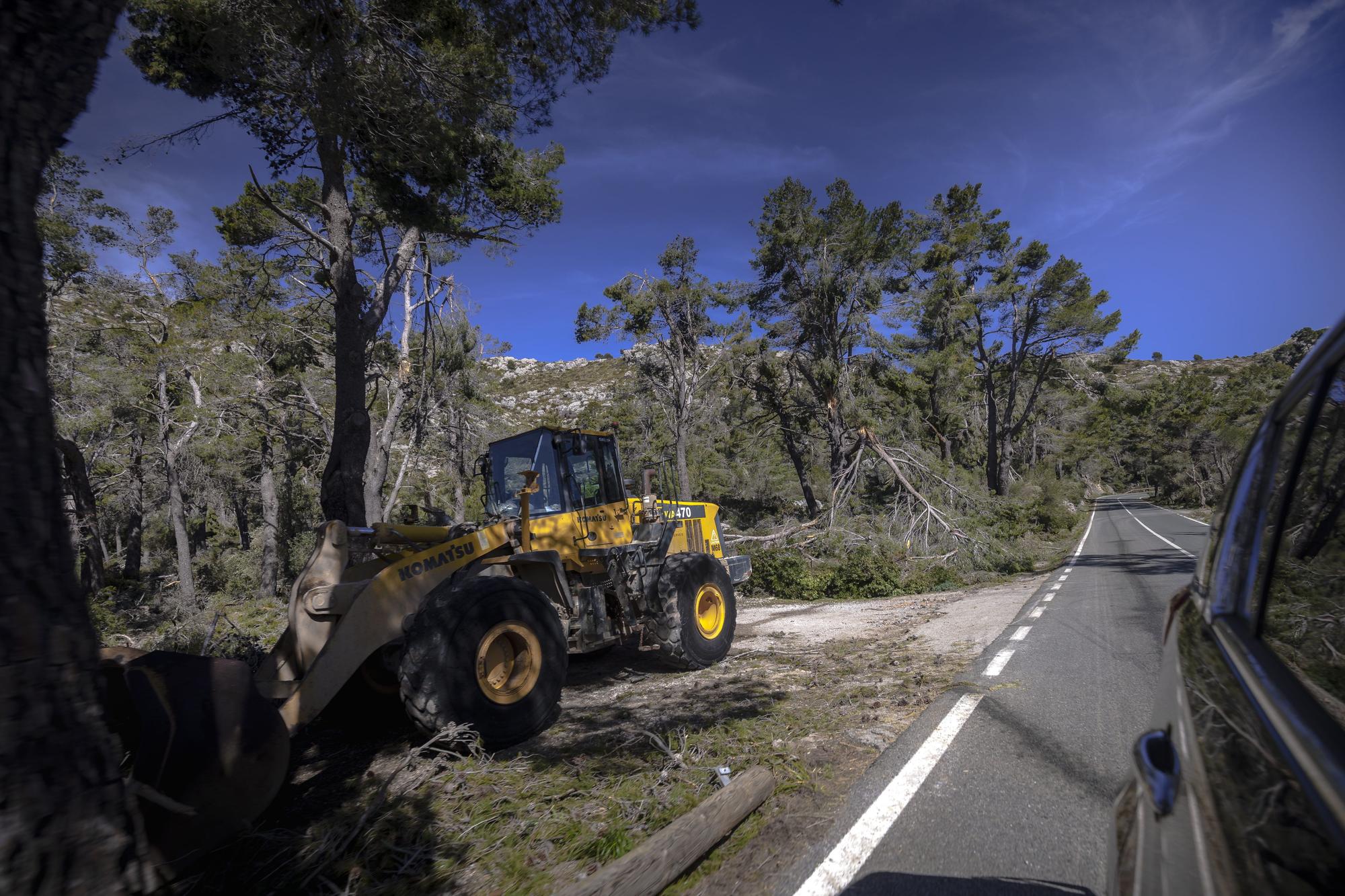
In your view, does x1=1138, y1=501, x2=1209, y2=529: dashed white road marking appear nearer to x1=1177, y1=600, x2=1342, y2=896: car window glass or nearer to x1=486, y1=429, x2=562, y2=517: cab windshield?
x1=486, y1=429, x2=562, y2=517: cab windshield

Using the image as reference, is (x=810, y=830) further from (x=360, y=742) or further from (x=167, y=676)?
(x=360, y=742)

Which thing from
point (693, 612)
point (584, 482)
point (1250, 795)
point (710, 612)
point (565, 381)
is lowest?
point (710, 612)

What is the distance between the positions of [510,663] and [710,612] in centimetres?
302

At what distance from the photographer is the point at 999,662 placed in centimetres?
→ 601

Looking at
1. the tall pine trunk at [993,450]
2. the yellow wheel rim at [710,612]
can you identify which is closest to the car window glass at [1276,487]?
the yellow wheel rim at [710,612]

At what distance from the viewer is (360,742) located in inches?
200

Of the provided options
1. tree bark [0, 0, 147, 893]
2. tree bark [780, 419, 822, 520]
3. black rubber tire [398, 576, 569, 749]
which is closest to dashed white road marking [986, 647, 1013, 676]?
black rubber tire [398, 576, 569, 749]

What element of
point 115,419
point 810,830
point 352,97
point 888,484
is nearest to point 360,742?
point 810,830

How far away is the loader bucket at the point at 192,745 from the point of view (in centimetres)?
290

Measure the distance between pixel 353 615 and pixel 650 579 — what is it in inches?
123

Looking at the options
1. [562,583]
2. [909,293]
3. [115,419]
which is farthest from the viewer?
[909,293]

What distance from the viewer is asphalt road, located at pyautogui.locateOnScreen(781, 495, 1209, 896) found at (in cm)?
271

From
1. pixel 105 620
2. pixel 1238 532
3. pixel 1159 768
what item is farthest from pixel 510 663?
pixel 105 620

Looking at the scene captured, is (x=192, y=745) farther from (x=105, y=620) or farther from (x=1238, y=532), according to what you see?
(x=105, y=620)
